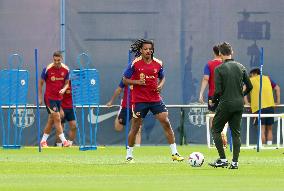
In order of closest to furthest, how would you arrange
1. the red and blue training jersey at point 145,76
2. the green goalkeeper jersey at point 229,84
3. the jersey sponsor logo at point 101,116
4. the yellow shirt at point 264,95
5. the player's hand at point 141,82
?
the green goalkeeper jersey at point 229,84 → the player's hand at point 141,82 → the red and blue training jersey at point 145,76 → the yellow shirt at point 264,95 → the jersey sponsor logo at point 101,116

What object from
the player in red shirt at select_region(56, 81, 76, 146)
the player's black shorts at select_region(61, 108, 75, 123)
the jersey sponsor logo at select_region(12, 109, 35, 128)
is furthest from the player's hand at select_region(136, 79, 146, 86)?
the jersey sponsor logo at select_region(12, 109, 35, 128)

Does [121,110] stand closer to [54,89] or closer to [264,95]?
[54,89]

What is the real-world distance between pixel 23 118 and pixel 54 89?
1.39 metres

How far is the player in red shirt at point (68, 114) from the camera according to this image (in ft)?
95.2

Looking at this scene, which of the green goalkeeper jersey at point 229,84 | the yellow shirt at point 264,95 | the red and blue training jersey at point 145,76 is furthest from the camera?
the yellow shirt at point 264,95

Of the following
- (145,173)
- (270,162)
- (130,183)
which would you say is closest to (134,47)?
(270,162)

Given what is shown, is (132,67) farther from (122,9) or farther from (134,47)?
(122,9)

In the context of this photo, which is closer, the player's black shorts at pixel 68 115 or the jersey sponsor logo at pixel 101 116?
the player's black shorts at pixel 68 115

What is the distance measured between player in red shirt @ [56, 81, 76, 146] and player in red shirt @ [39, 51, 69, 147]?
52 cm

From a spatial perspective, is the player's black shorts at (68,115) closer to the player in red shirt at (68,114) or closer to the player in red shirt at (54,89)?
the player in red shirt at (68,114)

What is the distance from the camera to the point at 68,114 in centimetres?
2919

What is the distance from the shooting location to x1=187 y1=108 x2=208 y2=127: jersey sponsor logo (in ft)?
96.8

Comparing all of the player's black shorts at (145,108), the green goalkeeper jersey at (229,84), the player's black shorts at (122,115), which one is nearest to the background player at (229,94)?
the green goalkeeper jersey at (229,84)

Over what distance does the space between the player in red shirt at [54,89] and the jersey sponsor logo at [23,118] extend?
1.07 metres
